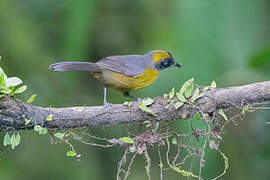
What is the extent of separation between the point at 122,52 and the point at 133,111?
3079 mm

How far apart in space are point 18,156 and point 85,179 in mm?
813

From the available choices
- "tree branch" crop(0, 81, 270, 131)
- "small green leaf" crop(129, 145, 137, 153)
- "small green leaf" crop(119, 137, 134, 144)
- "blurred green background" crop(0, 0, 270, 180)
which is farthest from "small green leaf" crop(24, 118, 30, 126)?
"blurred green background" crop(0, 0, 270, 180)

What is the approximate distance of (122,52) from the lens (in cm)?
635

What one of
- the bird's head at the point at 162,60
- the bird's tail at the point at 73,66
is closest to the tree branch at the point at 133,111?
the bird's tail at the point at 73,66

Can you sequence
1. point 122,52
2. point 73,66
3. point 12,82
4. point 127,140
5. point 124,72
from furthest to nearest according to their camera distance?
point 122,52, point 124,72, point 73,66, point 127,140, point 12,82

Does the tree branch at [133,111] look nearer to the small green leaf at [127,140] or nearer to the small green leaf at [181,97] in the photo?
the small green leaf at [181,97]

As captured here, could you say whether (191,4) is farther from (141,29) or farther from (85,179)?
(85,179)

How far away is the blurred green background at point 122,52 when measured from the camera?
16.1 feet

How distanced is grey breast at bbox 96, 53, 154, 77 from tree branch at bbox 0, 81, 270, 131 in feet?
4.02

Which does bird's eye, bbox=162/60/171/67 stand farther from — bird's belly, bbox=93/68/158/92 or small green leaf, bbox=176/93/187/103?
small green leaf, bbox=176/93/187/103

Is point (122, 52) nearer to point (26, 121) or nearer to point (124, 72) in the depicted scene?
point (124, 72)

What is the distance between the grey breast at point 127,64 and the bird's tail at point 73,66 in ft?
0.46

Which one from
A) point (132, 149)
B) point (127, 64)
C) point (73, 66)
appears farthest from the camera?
point (127, 64)

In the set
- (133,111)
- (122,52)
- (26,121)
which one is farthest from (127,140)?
(122,52)
